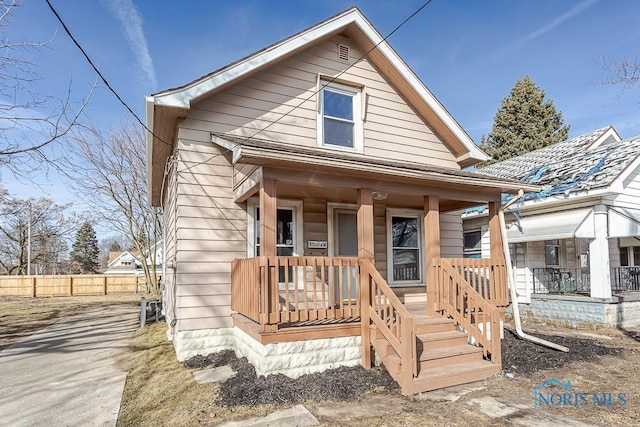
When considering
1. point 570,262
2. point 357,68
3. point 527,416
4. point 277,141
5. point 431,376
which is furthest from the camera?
point 570,262

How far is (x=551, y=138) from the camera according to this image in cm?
2753

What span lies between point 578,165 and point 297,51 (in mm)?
8711

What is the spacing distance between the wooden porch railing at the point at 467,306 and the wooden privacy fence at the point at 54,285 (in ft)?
78.9

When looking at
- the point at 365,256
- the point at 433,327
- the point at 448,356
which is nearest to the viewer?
the point at 448,356

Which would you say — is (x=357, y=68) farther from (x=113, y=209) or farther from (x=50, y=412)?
(x=113, y=209)

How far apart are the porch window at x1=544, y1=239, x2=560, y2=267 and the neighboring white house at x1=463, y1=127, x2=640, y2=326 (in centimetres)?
3

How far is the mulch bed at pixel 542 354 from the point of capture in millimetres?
5863

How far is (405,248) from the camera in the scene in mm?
8734

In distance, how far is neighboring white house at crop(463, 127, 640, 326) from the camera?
30.4 ft

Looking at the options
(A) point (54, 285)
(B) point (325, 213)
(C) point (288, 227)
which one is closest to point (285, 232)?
(C) point (288, 227)

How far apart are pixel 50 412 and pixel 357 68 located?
786 centimetres

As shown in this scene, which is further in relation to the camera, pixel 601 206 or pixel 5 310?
pixel 5 310

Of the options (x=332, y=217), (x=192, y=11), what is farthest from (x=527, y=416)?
(x=192, y=11)

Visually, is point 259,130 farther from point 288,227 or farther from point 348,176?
point 348,176
